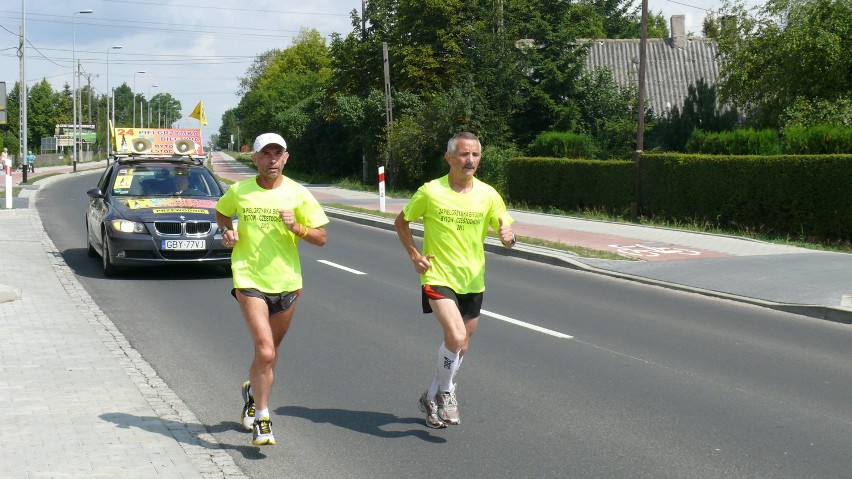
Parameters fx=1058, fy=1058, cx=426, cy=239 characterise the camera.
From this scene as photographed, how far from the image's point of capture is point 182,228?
546 inches

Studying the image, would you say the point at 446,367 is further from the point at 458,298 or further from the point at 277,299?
the point at 277,299

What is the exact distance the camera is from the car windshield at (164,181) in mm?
14898

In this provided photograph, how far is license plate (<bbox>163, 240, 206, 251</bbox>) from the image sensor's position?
13742 millimetres

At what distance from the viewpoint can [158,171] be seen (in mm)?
15289

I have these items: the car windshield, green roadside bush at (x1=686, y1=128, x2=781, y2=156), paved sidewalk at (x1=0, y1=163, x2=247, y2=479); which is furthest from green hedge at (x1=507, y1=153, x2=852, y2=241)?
paved sidewalk at (x1=0, y1=163, x2=247, y2=479)

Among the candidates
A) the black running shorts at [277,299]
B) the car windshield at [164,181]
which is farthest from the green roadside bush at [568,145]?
the black running shorts at [277,299]

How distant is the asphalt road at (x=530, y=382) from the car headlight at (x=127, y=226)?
682mm

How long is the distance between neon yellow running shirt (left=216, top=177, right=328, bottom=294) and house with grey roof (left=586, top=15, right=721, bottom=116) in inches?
1836

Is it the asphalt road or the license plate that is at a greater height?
the license plate

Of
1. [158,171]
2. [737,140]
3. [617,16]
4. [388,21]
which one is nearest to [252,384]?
[158,171]

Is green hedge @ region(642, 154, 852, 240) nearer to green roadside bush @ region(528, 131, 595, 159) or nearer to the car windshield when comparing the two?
green roadside bush @ region(528, 131, 595, 159)

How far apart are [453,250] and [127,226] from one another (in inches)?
339

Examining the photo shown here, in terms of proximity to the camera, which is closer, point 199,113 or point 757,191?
point 757,191

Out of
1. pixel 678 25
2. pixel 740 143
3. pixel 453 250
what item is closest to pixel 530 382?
pixel 453 250
